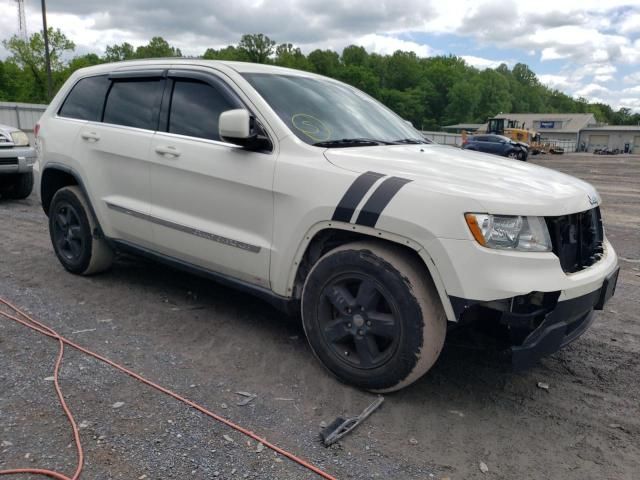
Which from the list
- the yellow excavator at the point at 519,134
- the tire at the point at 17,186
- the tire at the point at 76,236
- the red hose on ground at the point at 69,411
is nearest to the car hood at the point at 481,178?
the red hose on ground at the point at 69,411

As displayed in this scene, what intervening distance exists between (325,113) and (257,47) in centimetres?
10308

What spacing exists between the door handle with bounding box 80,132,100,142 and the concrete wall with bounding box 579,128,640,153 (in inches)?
3169

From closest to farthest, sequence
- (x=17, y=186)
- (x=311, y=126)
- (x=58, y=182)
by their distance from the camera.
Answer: (x=311, y=126) < (x=58, y=182) < (x=17, y=186)

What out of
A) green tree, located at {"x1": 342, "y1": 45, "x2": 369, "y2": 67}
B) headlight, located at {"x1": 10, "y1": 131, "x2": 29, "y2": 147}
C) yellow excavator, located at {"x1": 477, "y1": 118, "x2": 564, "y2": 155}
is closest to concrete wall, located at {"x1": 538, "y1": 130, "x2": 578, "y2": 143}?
yellow excavator, located at {"x1": 477, "y1": 118, "x2": 564, "y2": 155}

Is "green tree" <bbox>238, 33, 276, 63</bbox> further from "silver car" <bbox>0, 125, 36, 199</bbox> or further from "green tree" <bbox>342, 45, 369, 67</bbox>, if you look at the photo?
"silver car" <bbox>0, 125, 36, 199</bbox>

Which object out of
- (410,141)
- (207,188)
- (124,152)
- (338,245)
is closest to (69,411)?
(207,188)

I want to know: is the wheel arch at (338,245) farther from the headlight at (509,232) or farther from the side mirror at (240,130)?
the side mirror at (240,130)

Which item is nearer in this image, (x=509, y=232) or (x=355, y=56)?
(x=509, y=232)

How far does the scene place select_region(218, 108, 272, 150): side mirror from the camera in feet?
10.1

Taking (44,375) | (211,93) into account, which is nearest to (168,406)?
(44,375)

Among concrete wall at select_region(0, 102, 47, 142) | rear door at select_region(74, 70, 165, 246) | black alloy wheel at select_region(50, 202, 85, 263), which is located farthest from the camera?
concrete wall at select_region(0, 102, 47, 142)

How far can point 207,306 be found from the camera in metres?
4.29

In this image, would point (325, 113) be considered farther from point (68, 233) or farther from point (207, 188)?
point (68, 233)

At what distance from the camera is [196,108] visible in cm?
374
